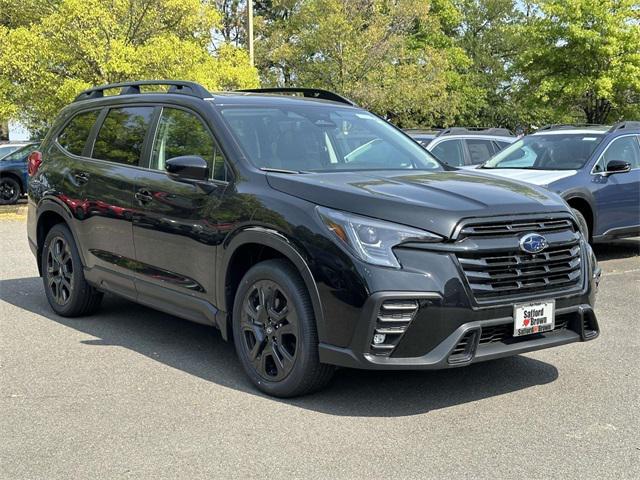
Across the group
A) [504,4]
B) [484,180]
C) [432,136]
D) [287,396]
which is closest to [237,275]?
[287,396]

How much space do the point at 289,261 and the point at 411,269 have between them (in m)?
0.79

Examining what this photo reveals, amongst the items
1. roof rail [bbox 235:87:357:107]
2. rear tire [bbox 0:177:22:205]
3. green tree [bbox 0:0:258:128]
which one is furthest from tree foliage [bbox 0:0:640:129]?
roof rail [bbox 235:87:357:107]

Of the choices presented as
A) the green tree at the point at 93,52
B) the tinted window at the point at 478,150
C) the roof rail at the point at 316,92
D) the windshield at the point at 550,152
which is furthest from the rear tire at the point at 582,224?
the green tree at the point at 93,52

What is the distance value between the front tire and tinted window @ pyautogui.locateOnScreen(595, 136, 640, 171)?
667 cm

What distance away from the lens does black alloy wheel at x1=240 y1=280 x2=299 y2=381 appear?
461 centimetres

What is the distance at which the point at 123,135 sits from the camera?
249 inches

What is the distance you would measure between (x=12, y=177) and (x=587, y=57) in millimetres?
20722

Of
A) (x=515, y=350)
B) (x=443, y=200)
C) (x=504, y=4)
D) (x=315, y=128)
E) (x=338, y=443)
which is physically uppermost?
(x=504, y=4)

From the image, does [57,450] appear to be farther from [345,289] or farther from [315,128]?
[315,128]

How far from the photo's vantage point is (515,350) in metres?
4.44

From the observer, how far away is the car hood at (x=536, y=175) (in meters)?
9.51

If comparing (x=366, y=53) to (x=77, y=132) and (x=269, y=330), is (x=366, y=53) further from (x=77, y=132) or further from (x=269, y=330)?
(x=269, y=330)

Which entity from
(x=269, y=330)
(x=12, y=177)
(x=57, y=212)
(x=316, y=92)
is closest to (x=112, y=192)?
(x=57, y=212)

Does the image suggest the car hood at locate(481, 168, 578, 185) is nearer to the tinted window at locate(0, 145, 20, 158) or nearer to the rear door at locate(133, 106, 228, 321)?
the rear door at locate(133, 106, 228, 321)
